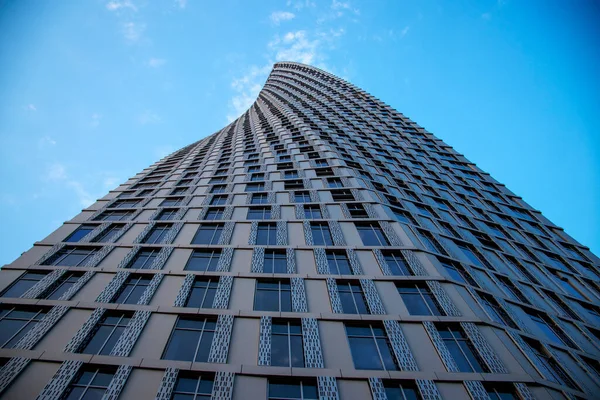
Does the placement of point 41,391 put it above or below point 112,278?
below

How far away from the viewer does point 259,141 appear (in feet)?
127

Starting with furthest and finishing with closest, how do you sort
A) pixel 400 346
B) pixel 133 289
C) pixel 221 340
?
1. pixel 133 289
2. pixel 221 340
3. pixel 400 346

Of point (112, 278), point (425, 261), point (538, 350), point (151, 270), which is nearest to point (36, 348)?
point (112, 278)

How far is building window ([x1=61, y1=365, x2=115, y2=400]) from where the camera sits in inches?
384

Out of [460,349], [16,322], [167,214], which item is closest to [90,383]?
[16,322]

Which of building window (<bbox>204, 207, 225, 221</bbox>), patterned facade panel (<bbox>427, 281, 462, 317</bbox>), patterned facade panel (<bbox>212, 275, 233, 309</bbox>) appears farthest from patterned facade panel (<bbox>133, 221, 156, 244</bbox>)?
patterned facade panel (<bbox>427, 281, 462, 317</bbox>)

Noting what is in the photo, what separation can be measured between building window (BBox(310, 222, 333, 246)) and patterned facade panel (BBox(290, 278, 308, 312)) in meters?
3.55

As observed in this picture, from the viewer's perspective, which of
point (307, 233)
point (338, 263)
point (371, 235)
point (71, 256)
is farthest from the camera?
point (307, 233)

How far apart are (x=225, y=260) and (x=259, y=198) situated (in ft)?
26.1

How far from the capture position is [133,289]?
47.8 ft

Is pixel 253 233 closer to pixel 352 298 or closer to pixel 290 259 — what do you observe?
pixel 290 259

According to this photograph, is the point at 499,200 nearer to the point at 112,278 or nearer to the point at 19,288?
the point at 112,278

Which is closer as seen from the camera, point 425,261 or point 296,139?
point 425,261

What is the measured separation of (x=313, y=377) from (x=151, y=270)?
10.7 metres
